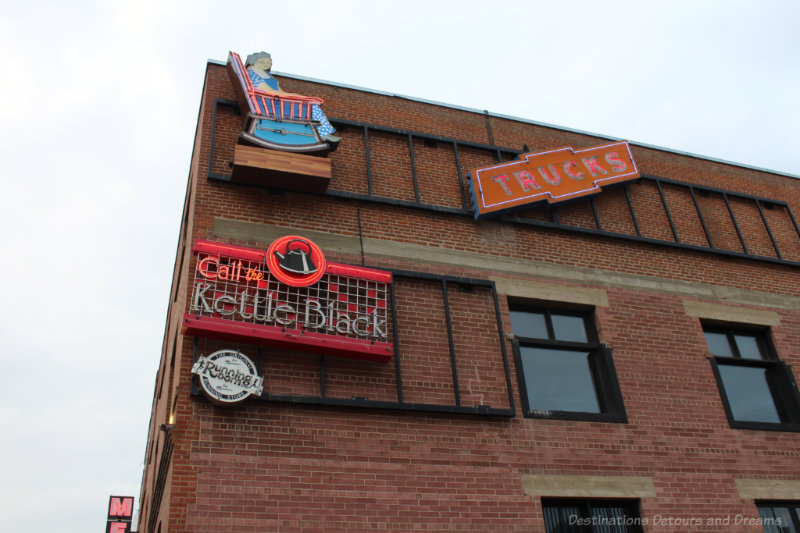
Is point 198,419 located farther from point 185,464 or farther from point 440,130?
point 440,130

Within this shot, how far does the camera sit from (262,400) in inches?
359

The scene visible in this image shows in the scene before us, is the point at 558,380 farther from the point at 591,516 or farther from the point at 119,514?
the point at 119,514

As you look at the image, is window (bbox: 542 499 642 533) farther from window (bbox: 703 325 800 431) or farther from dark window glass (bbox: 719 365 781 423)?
dark window glass (bbox: 719 365 781 423)

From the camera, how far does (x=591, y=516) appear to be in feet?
32.6

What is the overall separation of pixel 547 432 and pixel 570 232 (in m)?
4.19

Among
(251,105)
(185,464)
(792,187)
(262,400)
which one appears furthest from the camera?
(792,187)

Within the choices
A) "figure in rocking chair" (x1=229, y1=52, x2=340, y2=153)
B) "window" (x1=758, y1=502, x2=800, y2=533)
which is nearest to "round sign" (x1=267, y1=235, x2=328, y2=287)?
"figure in rocking chair" (x1=229, y1=52, x2=340, y2=153)

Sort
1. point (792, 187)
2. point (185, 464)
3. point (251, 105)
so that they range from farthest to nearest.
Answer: point (792, 187) < point (251, 105) < point (185, 464)

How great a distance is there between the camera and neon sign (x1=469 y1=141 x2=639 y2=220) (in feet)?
40.7

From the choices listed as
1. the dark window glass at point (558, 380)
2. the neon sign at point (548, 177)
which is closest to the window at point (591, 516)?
the dark window glass at point (558, 380)

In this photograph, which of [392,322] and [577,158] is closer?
[392,322]

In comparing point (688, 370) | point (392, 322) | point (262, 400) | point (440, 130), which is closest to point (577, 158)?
point (440, 130)

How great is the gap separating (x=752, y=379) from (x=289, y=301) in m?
8.83

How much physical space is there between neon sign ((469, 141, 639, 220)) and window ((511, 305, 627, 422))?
205 centimetres
